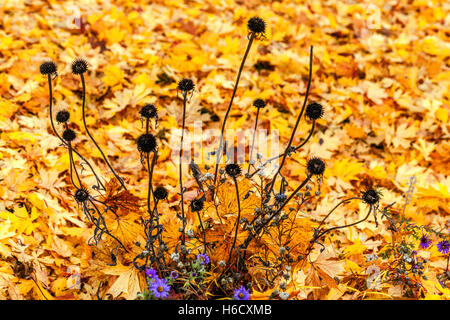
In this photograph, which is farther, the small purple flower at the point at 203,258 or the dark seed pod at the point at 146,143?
the small purple flower at the point at 203,258

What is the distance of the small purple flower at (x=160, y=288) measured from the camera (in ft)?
3.98

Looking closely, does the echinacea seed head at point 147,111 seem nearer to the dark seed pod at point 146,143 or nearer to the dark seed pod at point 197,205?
the dark seed pod at point 146,143

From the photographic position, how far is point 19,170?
198 centimetres

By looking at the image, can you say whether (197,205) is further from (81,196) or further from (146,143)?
(81,196)

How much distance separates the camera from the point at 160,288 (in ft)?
4.02

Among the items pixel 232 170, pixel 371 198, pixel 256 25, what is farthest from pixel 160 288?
pixel 256 25

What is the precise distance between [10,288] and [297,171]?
1.64 meters

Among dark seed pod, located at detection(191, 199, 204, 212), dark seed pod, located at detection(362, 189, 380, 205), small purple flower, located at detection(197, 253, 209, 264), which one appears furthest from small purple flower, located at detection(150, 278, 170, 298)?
dark seed pod, located at detection(362, 189, 380, 205)

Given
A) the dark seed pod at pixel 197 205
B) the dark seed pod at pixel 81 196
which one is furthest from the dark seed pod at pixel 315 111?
the dark seed pod at pixel 81 196

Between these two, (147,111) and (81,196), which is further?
(81,196)

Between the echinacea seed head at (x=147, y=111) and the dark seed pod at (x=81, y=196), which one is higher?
the echinacea seed head at (x=147, y=111)

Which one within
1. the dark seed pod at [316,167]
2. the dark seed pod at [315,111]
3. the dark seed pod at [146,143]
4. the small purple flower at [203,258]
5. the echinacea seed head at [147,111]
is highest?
the dark seed pod at [315,111]

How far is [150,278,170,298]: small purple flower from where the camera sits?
121 cm

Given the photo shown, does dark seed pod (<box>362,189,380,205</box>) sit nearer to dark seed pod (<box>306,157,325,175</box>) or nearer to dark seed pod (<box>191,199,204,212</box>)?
dark seed pod (<box>306,157,325,175</box>)
